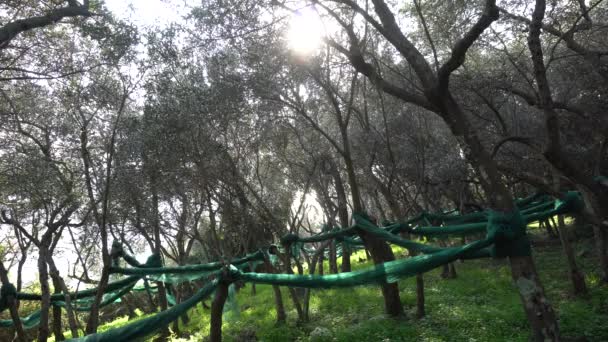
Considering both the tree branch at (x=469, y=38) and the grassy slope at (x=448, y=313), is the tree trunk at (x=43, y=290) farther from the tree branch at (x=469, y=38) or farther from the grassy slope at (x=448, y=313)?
the tree branch at (x=469, y=38)

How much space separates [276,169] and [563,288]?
30.4 ft

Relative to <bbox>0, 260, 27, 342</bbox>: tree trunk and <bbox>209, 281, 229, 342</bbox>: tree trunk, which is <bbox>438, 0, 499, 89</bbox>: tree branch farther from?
<bbox>0, 260, 27, 342</bbox>: tree trunk

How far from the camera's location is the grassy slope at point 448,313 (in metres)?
7.96

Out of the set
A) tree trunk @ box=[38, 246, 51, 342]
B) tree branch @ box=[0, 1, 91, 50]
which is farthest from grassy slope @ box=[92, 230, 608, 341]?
tree branch @ box=[0, 1, 91, 50]

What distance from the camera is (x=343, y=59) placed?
404 inches

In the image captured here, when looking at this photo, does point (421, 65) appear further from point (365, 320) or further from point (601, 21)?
point (601, 21)

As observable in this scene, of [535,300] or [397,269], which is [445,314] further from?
[397,269]

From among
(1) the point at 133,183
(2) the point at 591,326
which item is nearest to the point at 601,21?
(2) the point at 591,326

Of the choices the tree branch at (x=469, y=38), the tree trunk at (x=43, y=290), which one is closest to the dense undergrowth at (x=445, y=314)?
the tree trunk at (x=43, y=290)

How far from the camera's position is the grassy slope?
7957mm

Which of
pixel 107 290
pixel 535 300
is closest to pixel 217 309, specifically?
pixel 535 300

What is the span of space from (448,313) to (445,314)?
77mm

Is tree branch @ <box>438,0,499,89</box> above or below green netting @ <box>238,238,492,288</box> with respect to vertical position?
above

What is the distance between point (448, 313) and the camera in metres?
9.41
